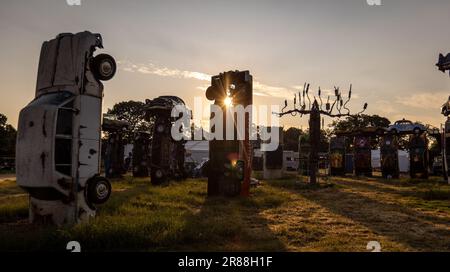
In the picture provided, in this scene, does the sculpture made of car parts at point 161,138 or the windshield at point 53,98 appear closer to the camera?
the windshield at point 53,98

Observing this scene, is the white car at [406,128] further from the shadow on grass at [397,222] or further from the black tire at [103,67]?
the black tire at [103,67]

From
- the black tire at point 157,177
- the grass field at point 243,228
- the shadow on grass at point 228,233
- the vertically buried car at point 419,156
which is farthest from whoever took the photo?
the vertically buried car at point 419,156

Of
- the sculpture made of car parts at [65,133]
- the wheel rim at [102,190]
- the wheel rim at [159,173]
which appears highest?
the sculpture made of car parts at [65,133]

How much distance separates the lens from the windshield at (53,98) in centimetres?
622

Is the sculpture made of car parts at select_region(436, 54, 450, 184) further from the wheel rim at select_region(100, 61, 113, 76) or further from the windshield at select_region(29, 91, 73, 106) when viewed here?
the windshield at select_region(29, 91, 73, 106)

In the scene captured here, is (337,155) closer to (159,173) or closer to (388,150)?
(388,150)

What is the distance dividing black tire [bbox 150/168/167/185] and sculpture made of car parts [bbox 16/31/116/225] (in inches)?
386

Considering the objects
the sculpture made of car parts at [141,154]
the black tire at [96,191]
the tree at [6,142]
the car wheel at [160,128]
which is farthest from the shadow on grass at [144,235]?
the tree at [6,142]

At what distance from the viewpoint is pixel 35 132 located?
6.06 m

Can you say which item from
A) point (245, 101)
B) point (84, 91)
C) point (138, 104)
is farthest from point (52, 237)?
point (138, 104)

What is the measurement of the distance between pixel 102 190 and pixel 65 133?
1.22 meters

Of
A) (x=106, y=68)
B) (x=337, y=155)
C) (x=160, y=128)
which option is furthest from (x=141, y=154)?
(x=106, y=68)
